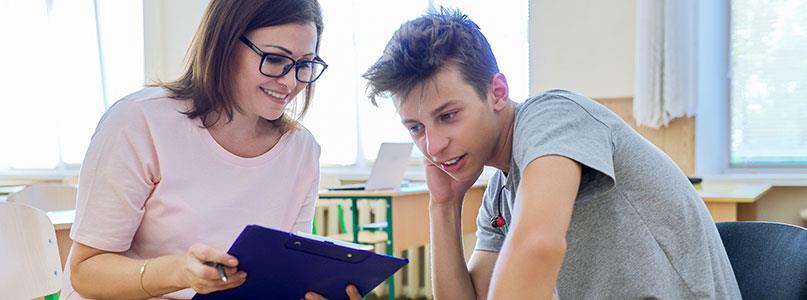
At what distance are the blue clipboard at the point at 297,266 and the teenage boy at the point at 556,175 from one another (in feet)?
0.65

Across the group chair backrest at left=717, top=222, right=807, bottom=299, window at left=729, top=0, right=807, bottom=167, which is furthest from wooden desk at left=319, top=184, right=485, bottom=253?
chair backrest at left=717, top=222, right=807, bottom=299

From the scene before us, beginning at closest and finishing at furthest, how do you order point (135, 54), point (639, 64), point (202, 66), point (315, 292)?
1. point (315, 292)
2. point (202, 66)
3. point (639, 64)
4. point (135, 54)

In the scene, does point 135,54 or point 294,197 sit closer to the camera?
point 294,197

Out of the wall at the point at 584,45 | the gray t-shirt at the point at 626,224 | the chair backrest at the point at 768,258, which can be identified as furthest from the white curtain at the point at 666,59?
the gray t-shirt at the point at 626,224

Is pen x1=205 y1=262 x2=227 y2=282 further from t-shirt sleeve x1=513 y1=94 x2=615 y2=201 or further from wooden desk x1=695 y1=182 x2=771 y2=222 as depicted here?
wooden desk x1=695 y1=182 x2=771 y2=222

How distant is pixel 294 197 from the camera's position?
5.53 ft

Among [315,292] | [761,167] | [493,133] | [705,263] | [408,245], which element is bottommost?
[408,245]

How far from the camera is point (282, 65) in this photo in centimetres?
152

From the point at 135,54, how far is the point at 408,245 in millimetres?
3453

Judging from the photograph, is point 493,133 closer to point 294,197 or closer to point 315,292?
point 315,292

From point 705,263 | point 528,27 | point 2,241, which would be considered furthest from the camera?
point 528,27

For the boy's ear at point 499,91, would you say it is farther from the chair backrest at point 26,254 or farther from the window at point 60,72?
the window at point 60,72

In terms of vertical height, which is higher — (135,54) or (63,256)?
(135,54)

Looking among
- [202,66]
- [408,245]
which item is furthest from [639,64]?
[202,66]
